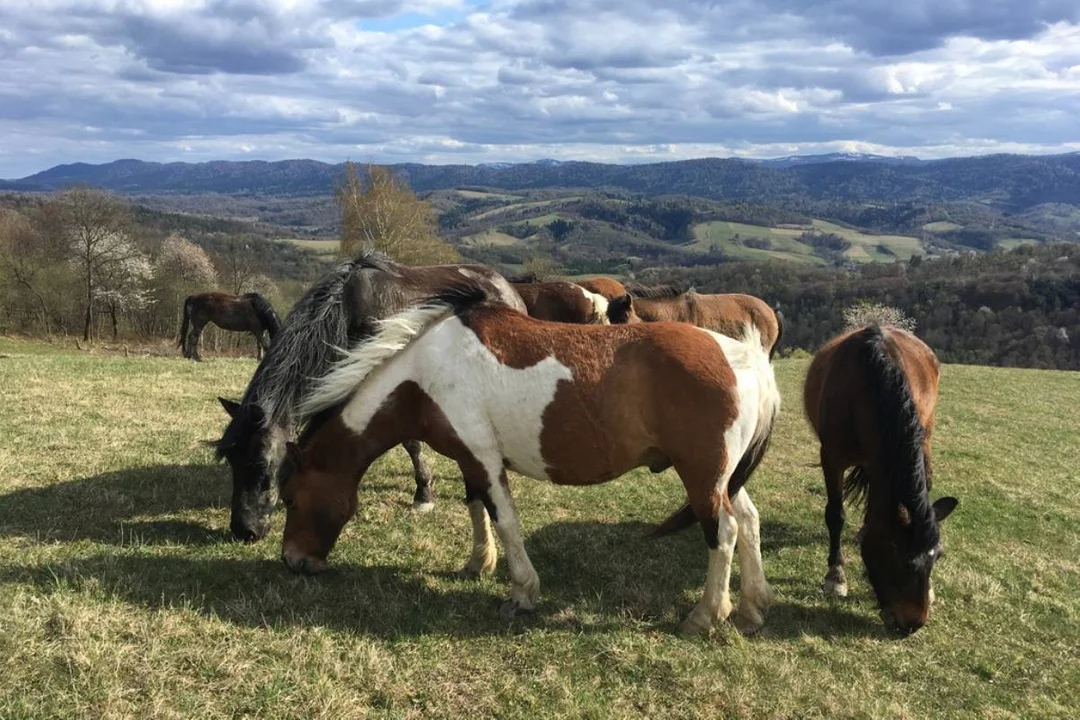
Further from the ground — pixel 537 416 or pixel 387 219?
pixel 387 219

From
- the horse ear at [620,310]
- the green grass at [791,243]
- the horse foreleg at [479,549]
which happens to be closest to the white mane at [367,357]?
the horse foreleg at [479,549]

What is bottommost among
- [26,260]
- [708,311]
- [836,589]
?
[836,589]

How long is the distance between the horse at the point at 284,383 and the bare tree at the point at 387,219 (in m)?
27.7

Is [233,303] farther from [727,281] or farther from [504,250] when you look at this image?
[504,250]

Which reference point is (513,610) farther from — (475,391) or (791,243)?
(791,243)

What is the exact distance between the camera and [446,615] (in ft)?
13.8

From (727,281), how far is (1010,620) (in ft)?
270

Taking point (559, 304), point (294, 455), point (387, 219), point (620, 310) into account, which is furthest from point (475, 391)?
point (387, 219)

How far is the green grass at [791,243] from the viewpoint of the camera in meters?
136

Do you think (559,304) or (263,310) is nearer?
(559,304)

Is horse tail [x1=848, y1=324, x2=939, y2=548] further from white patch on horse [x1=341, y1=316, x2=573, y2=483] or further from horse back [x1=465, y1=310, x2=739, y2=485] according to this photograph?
white patch on horse [x1=341, y1=316, x2=573, y2=483]

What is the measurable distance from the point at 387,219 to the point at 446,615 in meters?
31.5

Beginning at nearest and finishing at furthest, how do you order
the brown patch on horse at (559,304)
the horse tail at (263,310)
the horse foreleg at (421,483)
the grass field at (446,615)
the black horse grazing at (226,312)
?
the grass field at (446,615) → the horse foreleg at (421,483) → the brown patch on horse at (559,304) → the horse tail at (263,310) → the black horse grazing at (226,312)

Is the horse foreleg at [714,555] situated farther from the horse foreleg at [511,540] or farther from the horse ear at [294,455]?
the horse ear at [294,455]
